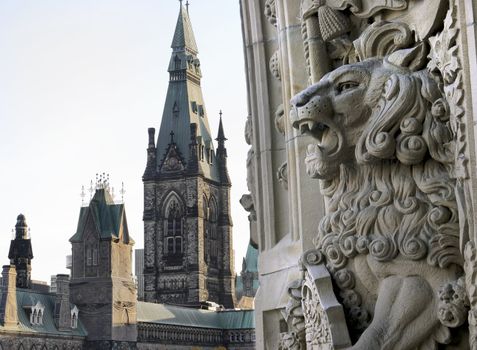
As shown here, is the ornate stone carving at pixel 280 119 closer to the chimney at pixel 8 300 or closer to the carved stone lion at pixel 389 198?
the carved stone lion at pixel 389 198

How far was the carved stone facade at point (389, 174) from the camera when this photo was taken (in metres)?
3.04

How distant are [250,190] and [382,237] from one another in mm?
1655

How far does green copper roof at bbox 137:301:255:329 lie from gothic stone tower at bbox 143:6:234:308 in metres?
2.71

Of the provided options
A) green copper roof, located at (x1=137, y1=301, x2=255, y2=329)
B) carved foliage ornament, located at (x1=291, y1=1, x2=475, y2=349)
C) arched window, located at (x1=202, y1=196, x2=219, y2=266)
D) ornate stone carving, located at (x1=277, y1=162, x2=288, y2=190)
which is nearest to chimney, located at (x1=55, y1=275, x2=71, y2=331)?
green copper roof, located at (x1=137, y1=301, x2=255, y2=329)

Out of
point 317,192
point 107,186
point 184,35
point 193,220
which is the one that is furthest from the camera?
point 184,35

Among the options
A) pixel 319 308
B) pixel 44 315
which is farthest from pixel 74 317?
pixel 319 308

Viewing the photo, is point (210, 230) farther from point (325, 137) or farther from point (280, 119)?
point (325, 137)

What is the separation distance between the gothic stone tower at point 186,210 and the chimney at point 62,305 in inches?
870

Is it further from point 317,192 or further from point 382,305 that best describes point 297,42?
point 382,305

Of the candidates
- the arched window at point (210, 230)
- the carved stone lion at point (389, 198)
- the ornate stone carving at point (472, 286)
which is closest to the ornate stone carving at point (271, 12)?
the carved stone lion at point (389, 198)

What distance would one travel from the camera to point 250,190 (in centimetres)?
481

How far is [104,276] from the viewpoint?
67875mm

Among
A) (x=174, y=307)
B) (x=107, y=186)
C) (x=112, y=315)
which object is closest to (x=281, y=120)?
(x=112, y=315)

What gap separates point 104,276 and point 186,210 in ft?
70.7
